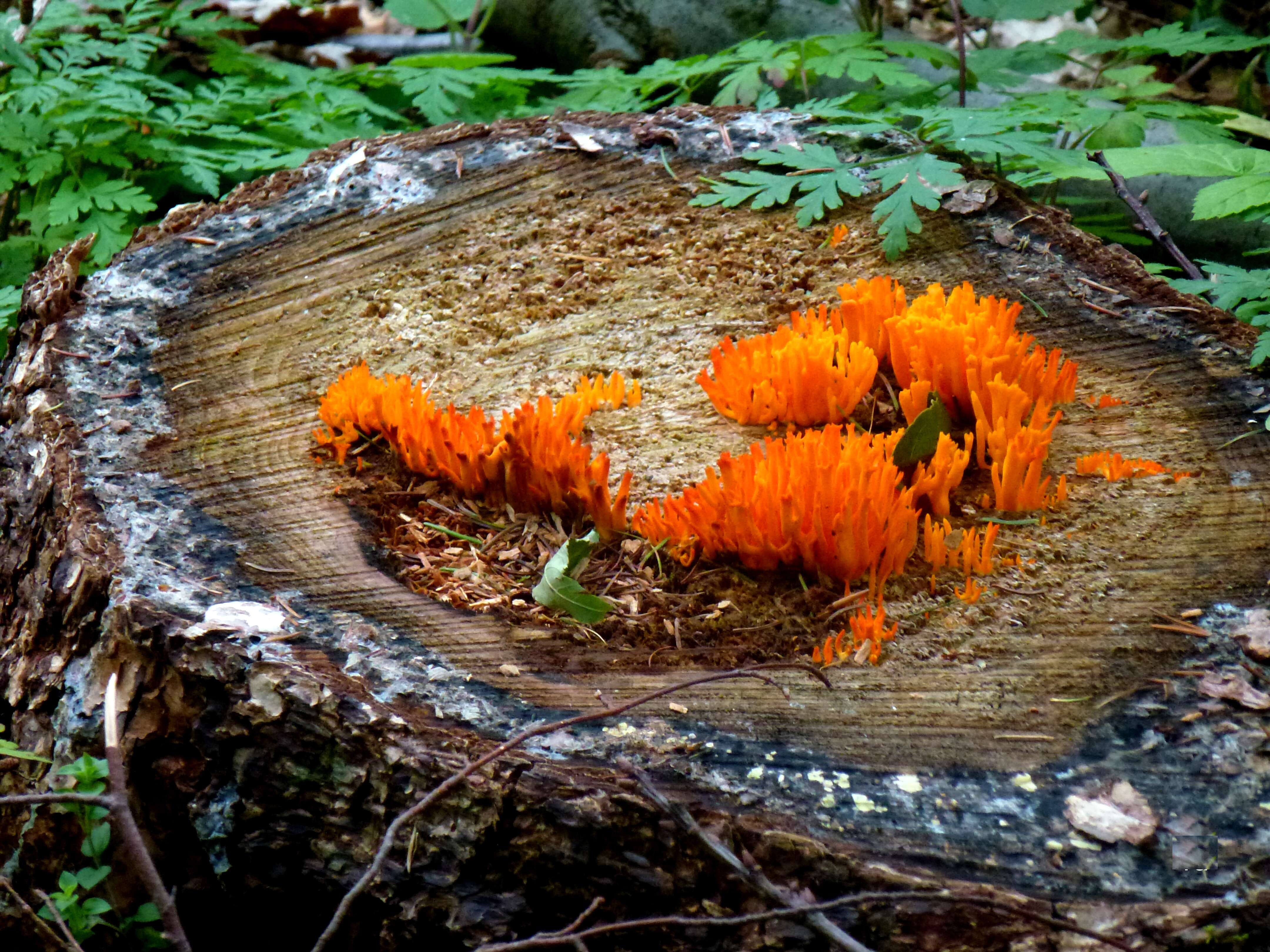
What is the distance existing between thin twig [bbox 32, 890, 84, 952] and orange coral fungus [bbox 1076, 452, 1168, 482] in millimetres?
2538

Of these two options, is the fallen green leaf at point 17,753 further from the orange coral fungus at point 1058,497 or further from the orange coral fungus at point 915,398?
the orange coral fungus at point 1058,497

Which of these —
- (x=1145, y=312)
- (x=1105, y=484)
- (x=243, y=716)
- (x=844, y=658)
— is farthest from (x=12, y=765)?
(x=1145, y=312)

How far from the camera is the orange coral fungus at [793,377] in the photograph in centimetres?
274

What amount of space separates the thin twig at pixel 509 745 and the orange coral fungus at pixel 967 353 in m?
1.01

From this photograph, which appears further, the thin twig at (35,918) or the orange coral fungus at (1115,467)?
the orange coral fungus at (1115,467)

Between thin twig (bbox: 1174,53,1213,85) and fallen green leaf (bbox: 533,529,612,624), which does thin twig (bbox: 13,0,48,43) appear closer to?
fallen green leaf (bbox: 533,529,612,624)

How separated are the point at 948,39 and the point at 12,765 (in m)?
6.76

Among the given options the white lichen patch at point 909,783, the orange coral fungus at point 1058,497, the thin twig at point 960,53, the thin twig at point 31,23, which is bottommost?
the white lichen patch at point 909,783

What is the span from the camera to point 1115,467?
103 inches

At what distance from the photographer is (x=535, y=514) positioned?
2.69 meters

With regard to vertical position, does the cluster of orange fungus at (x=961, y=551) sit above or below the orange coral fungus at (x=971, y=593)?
above

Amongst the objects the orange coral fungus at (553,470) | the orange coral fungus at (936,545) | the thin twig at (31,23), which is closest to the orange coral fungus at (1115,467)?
the orange coral fungus at (936,545)

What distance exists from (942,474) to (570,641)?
1004 millimetres

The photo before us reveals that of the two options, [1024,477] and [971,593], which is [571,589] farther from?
[1024,477]
